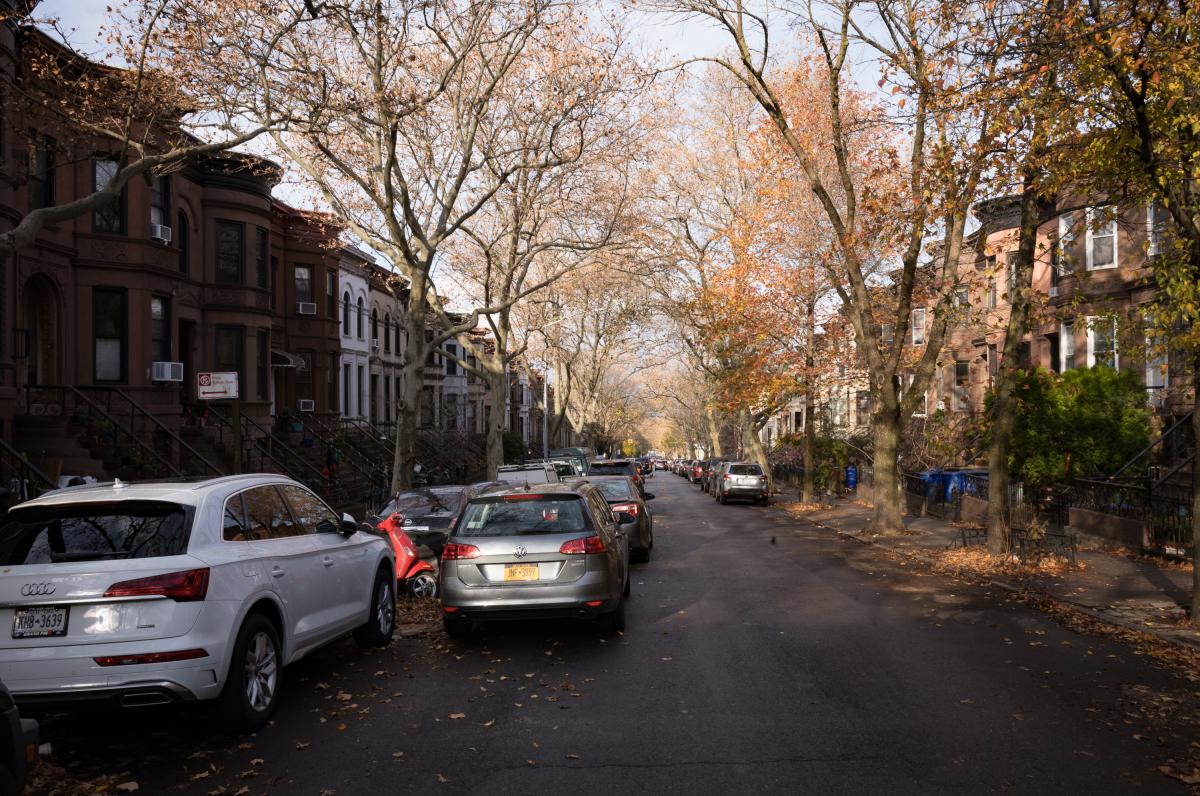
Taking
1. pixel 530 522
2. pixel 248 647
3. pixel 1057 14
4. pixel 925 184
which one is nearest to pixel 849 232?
pixel 925 184

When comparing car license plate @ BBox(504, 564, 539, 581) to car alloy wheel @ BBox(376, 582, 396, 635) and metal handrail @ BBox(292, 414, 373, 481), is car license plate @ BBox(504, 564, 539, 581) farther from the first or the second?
metal handrail @ BBox(292, 414, 373, 481)

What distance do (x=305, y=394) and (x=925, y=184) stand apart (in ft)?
87.7

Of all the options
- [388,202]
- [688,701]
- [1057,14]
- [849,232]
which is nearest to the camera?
[688,701]

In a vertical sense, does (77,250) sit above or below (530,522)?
above

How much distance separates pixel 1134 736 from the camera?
6.21 m

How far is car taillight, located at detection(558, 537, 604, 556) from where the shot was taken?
30.1 ft

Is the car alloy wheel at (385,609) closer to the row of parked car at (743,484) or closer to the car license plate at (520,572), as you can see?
the car license plate at (520,572)

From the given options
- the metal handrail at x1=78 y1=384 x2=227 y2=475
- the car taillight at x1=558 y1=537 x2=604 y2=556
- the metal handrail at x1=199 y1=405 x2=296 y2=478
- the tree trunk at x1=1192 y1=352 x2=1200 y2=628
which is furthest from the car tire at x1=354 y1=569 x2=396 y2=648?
the metal handrail at x1=199 y1=405 x2=296 y2=478

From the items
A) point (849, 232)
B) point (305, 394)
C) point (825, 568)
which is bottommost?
point (825, 568)

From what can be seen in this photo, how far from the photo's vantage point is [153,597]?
6031 millimetres

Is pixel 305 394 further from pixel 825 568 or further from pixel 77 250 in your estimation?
pixel 825 568

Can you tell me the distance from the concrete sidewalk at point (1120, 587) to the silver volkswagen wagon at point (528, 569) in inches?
219

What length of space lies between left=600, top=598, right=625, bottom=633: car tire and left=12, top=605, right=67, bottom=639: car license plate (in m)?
5.05

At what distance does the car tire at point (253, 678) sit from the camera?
6371 mm
